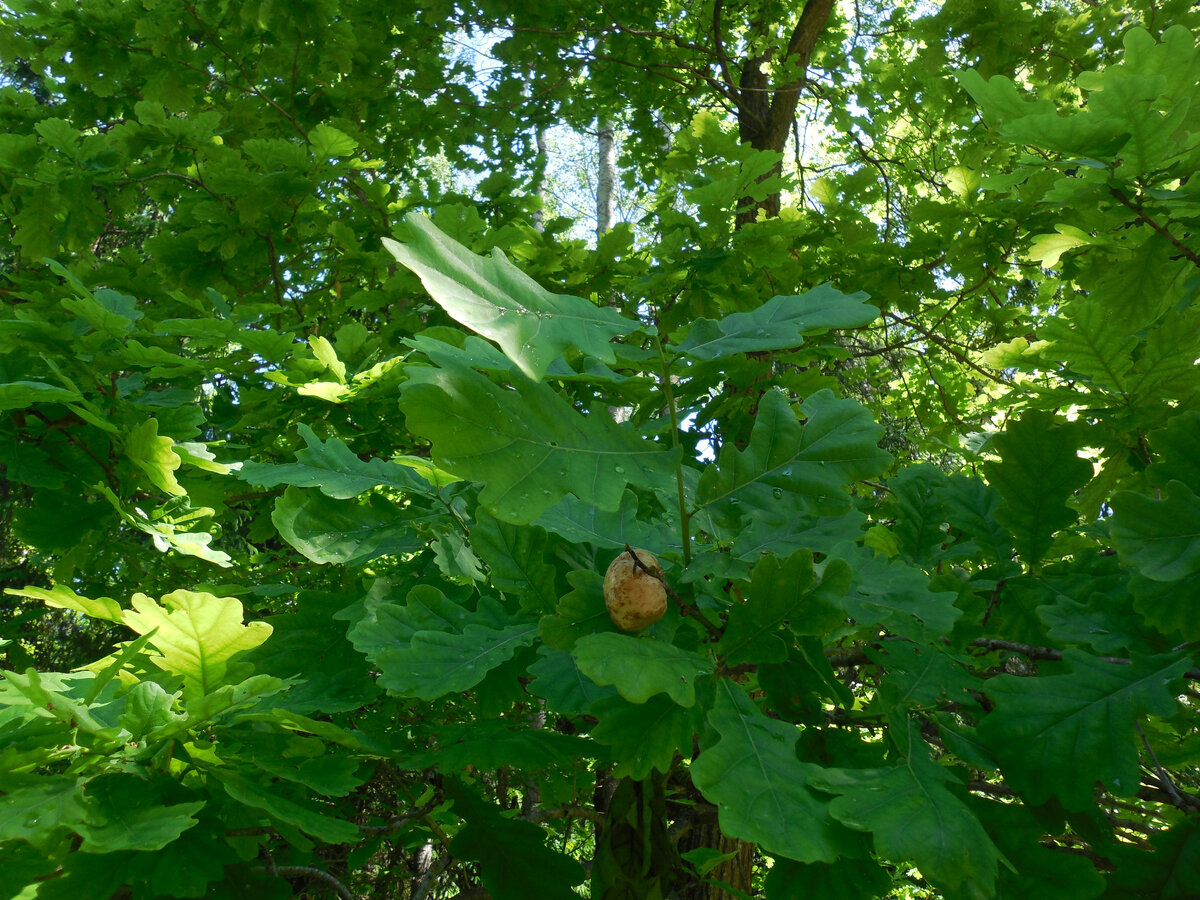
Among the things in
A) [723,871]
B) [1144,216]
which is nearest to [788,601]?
[1144,216]

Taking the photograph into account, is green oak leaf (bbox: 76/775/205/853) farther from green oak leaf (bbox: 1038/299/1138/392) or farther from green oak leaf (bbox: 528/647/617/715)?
green oak leaf (bbox: 1038/299/1138/392)

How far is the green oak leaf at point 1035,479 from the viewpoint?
111 cm

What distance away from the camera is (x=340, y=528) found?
4.06ft

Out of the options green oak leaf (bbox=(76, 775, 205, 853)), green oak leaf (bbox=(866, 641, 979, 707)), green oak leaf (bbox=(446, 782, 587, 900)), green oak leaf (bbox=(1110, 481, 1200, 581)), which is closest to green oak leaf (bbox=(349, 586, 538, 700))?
green oak leaf (bbox=(76, 775, 205, 853))

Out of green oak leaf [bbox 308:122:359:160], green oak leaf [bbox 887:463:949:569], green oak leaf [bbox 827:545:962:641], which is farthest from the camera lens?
green oak leaf [bbox 308:122:359:160]

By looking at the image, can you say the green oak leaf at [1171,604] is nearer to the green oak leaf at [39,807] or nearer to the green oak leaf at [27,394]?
the green oak leaf at [39,807]

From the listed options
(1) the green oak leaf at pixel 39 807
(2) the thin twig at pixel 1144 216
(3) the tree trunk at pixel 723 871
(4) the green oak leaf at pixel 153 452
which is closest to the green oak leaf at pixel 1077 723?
(2) the thin twig at pixel 1144 216

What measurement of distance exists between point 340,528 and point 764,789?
0.80 metres

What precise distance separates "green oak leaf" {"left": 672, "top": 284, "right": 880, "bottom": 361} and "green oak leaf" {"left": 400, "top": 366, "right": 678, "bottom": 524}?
0.15 metres

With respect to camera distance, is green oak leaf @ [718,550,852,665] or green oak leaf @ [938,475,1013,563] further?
green oak leaf @ [938,475,1013,563]

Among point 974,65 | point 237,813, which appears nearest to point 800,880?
point 237,813

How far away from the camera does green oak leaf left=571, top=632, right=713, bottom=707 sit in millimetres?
681

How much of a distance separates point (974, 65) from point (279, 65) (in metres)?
3.48

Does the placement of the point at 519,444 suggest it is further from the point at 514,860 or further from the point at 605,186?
the point at 605,186
